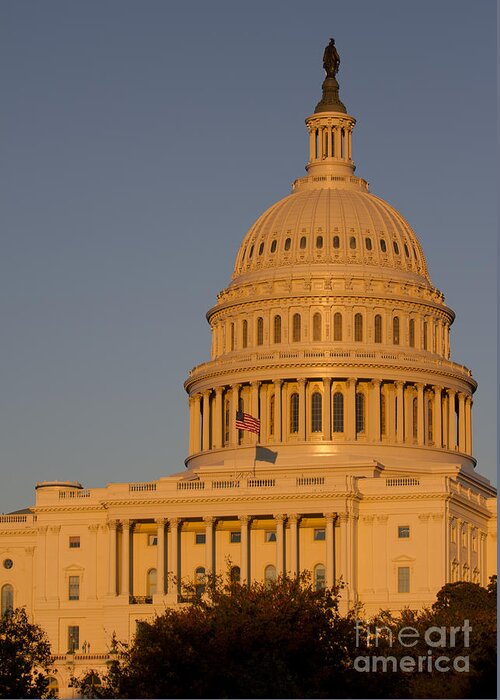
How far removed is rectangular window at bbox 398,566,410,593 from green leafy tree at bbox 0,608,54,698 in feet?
102

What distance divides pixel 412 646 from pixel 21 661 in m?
24.2

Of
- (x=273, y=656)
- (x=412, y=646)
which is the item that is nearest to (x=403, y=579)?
(x=412, y=646)

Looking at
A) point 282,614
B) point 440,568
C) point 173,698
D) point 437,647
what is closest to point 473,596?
point 440,568

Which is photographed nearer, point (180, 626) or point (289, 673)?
point (289, 673)

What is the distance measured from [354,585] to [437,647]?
178 feet

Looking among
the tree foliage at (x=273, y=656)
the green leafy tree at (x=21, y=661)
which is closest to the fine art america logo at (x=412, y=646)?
the tree foliage at (x=273, y=656)

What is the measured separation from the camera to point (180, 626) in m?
136

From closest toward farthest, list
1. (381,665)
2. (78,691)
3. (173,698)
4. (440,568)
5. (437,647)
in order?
(173,698) → (381,665) → (437,647) → (78,691) → (440,568)

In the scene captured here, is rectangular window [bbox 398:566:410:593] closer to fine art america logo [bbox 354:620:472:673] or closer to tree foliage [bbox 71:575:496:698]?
fine art america logo [bbox 354:620:472:673]

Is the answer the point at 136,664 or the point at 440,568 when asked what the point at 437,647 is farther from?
the point at 440,568

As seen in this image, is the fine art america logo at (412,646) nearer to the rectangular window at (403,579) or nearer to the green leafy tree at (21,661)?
the green leafy tree at (21,661)

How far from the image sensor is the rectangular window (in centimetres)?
19938

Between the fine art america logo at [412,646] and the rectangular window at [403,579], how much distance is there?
4244cm

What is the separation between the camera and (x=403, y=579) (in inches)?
7859
